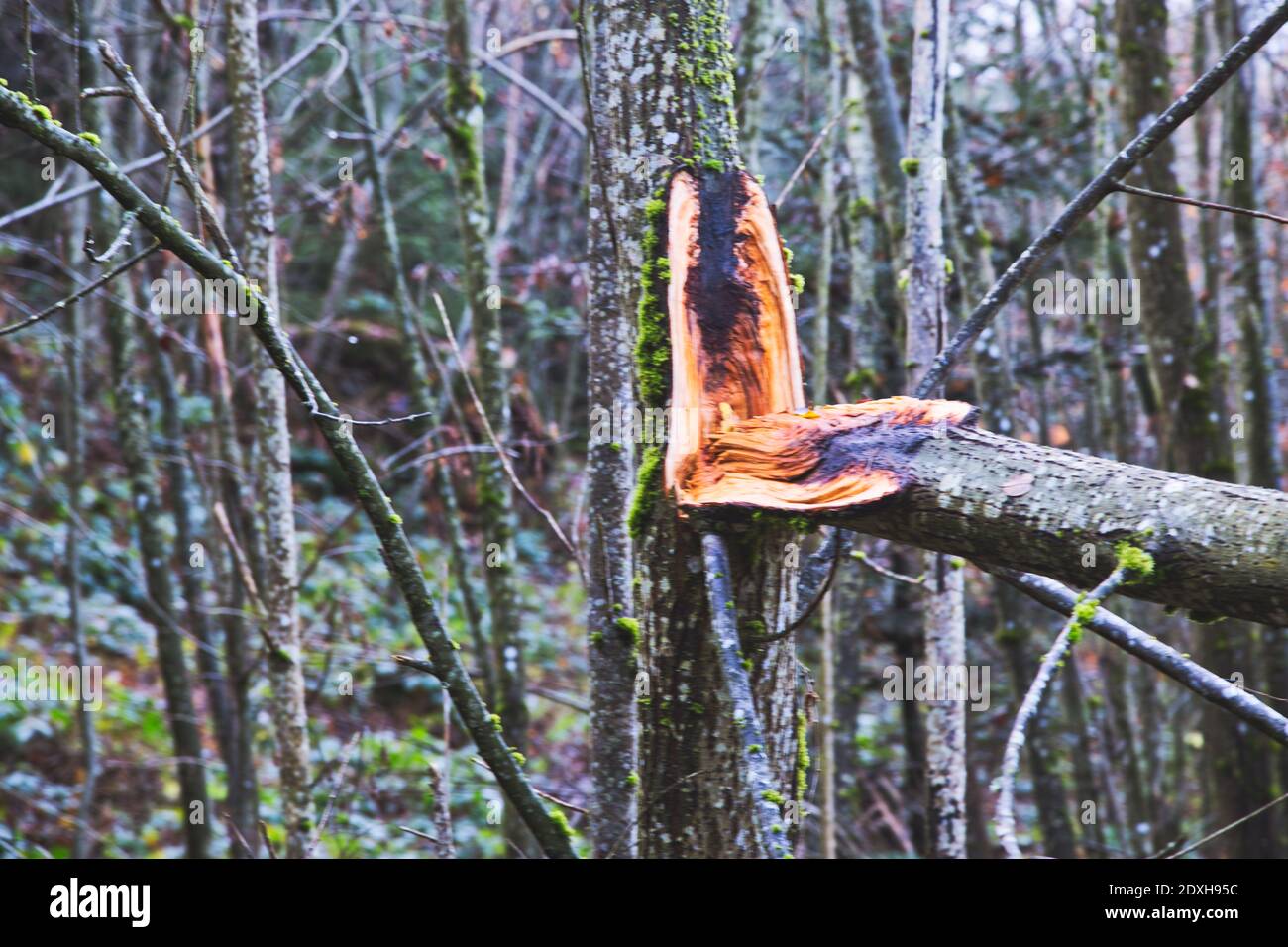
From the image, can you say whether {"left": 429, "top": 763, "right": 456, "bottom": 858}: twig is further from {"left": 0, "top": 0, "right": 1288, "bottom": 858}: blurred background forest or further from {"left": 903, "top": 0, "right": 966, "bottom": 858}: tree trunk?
{"left": 903, "top": 0, "right": 966, "bottom": 858}: tree trunk

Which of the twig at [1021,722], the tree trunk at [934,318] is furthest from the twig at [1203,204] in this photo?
the tree trunk at [934,318]

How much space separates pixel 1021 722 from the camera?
55.4 inches

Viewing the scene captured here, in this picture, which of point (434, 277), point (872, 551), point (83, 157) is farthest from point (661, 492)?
point (434, 277)

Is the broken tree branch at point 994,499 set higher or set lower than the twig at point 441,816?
higher

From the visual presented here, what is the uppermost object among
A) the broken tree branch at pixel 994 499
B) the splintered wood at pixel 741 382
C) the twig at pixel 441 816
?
the splintered wood at pixel 741 382

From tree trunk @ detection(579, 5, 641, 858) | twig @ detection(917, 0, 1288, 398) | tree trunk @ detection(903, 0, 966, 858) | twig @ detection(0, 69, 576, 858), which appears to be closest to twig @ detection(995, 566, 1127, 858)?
twig @ detection(917, 0, 1288, 398)

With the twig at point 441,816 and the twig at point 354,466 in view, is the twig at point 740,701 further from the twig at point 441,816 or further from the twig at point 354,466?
the twig at point 441,816

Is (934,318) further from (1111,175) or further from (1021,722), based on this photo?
(1021,722)

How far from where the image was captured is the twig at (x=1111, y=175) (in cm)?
182

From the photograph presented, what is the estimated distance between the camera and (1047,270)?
8.40 meters

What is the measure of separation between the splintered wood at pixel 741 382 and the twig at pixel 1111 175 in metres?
0.27

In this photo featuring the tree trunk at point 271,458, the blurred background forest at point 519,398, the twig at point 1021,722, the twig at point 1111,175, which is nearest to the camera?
the twig at point 1021,722

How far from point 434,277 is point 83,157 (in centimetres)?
932

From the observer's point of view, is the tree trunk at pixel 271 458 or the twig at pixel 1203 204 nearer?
the twig at pixel 1203 204
